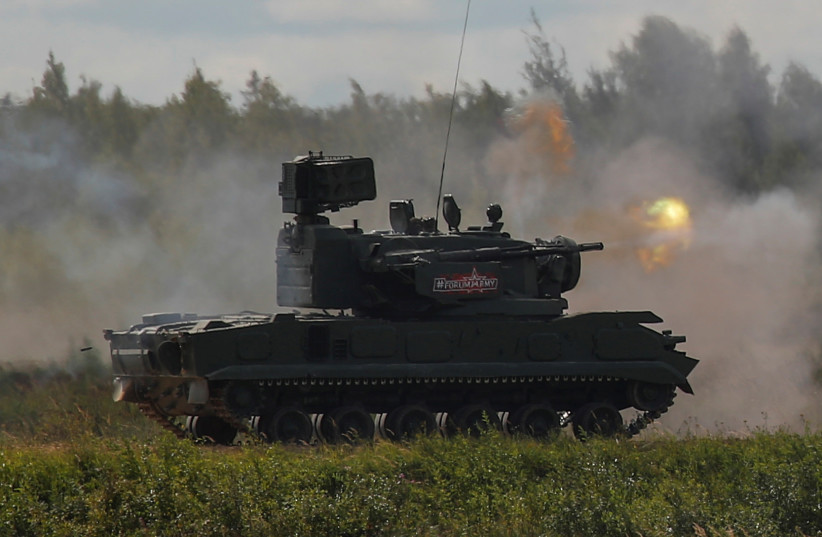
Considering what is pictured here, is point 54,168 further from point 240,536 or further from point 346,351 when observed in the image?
point 240,536

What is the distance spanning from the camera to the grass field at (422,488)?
19.0 meters

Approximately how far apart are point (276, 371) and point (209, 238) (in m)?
14.0

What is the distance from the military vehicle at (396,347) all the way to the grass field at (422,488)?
3.84 ft

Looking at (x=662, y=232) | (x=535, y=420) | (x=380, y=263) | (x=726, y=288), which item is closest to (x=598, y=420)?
(x=535, y=420)

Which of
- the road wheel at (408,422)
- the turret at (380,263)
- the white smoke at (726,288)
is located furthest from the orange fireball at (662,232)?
the road wheel at (408,422)

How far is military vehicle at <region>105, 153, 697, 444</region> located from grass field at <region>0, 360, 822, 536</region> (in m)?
1.17

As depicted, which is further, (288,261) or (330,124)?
(330,124)

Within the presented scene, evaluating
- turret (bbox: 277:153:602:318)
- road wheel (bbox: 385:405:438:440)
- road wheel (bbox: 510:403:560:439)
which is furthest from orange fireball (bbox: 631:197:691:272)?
road wheel (bbox: 385:405:438:440)

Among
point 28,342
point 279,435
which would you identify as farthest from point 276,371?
point 28,342

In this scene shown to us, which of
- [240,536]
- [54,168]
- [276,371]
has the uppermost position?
[54,168]

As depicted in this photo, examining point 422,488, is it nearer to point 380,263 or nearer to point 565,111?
point 380,263

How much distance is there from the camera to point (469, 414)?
25.4m

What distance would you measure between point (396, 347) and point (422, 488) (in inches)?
157

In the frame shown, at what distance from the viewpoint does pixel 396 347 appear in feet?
80.9
